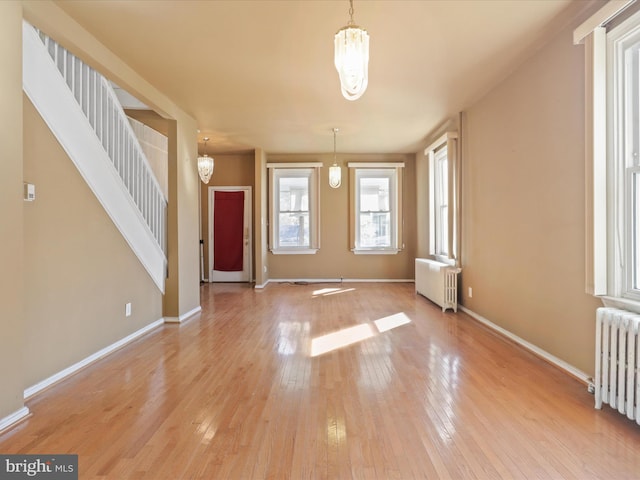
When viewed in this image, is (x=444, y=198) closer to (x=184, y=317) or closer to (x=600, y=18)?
(x=600, y=18)

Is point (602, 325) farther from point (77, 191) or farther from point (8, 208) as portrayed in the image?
point (77, 191)

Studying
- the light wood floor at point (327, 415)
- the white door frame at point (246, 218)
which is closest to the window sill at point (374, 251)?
the white door frame at point (246, 218)

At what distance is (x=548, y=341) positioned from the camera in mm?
3393

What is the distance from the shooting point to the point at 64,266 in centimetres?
314

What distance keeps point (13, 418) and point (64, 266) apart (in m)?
1.22

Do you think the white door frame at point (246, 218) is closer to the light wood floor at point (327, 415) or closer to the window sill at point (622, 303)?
the light wood floor at point (327, 415)

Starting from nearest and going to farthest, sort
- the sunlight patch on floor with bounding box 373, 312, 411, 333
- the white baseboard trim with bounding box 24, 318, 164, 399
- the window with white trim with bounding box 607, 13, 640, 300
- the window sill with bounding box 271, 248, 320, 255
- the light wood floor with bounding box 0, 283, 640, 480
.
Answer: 1. the light wood floor with bounding box 0, 283, 640, 480
2. the window with white trim with bounding box 607, 13, 640, 300
3. the white baseboard trim with bounding box 24, 318, 164, 399
4. the sunlight patch on floor with bounding box 373, 312, 411, 333
5. the window sill with bounding box 271, 248, 320, 255

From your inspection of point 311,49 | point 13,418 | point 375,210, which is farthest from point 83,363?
point 375,210

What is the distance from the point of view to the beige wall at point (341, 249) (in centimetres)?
856

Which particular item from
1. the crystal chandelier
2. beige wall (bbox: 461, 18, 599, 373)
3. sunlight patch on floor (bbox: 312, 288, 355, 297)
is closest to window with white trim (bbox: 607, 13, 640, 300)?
beige wall (bbox: 461, 18, 599, 373)

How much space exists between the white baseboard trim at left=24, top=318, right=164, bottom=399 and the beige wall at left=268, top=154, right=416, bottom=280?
14.1 feet

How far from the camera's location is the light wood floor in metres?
1.90

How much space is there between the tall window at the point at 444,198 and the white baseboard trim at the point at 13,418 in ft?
16.4

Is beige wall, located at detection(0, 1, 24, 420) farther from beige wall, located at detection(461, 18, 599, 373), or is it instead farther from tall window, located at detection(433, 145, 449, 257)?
tall window, located at detection(433, 145, 449, 257)
